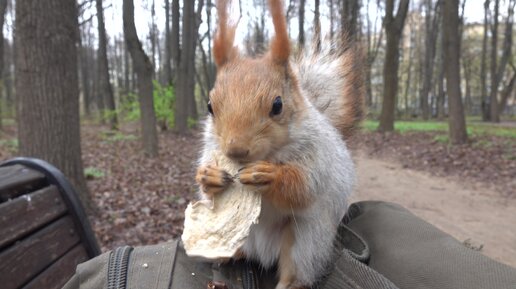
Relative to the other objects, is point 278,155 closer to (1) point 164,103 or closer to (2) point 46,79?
(2) point 46,79

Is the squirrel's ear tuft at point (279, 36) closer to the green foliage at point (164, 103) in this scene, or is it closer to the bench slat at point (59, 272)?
the bench slat at point (59, 272)

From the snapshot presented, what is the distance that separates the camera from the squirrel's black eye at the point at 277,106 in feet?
4.70

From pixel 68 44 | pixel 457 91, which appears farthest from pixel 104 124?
pixel 68 44

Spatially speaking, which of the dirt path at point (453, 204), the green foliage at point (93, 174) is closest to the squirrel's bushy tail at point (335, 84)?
the dirt path at point (453, 204)

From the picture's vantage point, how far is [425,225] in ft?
5.00

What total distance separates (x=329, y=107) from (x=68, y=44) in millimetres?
2921

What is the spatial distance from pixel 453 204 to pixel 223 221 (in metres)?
5.40

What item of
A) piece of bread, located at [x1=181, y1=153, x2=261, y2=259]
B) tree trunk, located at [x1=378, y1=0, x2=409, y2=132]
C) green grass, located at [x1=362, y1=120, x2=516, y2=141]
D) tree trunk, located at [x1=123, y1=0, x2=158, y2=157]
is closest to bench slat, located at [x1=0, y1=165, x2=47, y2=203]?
piece of bread, located at [x1=181, y1=153, x2=261, y2=259]

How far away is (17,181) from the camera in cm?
176

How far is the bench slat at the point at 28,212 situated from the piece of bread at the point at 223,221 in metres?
0.72

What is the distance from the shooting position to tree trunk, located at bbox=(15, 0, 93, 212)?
11.7 ft

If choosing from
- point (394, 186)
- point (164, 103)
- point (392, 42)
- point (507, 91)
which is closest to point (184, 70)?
point (164, 103)

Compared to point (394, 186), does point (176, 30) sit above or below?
above

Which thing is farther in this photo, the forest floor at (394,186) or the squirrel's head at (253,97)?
the forest floor at (394,186)
